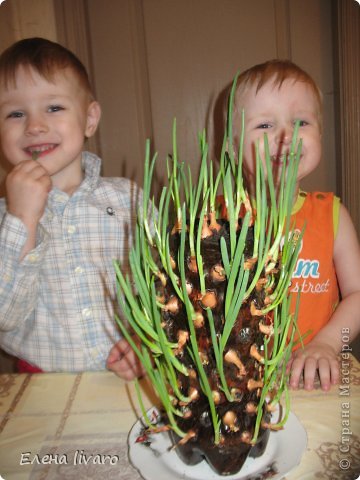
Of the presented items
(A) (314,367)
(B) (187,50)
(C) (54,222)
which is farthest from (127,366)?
(B) (187,50)

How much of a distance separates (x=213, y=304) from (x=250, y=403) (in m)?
0.11

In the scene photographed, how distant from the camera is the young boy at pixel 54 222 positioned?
0.65 metres

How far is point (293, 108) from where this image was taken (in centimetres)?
72

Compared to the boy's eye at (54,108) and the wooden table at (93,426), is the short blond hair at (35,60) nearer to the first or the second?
the boy's eye at (54,108)

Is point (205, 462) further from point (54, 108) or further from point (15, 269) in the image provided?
point (54, 108)

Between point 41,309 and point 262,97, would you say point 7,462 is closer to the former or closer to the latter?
point 41,309

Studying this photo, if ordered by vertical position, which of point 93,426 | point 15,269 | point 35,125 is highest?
point 35,125

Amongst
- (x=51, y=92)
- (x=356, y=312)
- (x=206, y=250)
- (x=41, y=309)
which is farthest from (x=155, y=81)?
(x=206, y=250)

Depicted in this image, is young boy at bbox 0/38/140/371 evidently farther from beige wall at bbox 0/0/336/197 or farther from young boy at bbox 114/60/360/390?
beige wall at bbox 0/0/336/197

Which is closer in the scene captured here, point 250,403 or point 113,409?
point 250,403

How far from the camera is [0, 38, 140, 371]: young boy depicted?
2.13ft

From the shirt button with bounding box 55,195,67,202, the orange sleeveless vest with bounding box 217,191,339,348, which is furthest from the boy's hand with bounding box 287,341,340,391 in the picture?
the shirt button with bounding box 55,195,67,202

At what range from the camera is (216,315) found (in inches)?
12.3

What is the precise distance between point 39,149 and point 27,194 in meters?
0.13
